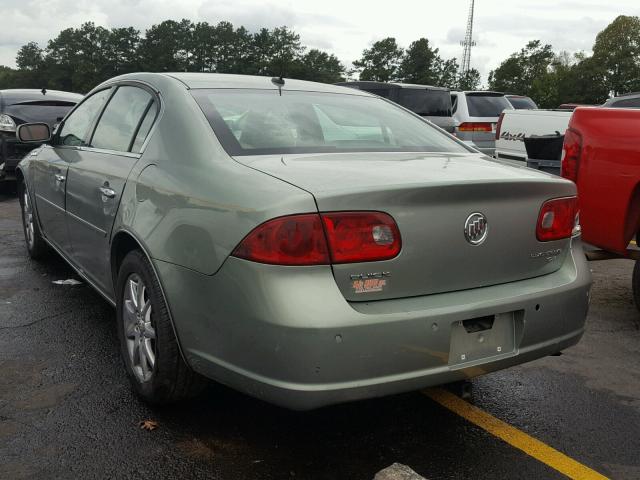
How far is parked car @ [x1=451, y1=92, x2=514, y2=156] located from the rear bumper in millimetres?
11268

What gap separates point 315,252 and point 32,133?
3511 millimetres

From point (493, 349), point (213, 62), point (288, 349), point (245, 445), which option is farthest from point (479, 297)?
point (213, 62)

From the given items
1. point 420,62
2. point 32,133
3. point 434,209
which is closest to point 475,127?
point 32,133

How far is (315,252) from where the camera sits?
2227 mm

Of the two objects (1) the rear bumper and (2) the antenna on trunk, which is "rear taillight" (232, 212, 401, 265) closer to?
(1) the rear bumper

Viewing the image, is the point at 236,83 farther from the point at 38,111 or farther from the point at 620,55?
the point at 620,55

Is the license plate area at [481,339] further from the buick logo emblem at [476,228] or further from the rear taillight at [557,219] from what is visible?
the rear taillight at [557,219]

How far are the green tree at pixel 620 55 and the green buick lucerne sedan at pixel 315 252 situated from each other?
62.8 meters

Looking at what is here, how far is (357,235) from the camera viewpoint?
2262 mm

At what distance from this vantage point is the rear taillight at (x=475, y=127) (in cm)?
1350

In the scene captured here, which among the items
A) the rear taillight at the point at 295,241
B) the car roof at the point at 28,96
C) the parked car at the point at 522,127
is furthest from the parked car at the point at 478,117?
the rear taillight at the point at 295,241

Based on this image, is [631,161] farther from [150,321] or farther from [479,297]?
[150,321]

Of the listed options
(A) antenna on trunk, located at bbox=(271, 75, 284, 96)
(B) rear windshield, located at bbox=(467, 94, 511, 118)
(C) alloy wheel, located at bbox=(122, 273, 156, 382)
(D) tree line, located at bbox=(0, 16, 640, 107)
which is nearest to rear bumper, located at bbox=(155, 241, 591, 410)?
(C) alloy wheel, located at bbox=(122, 273, 156, 382)

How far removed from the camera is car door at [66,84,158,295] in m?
3.31
